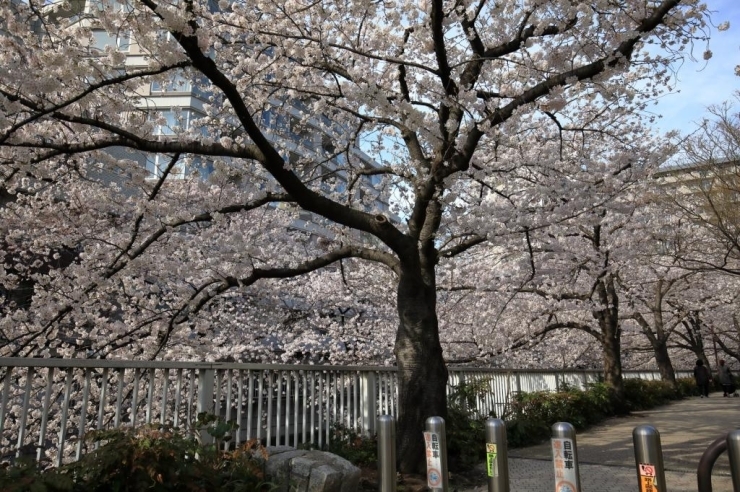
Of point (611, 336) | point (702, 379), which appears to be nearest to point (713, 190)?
point (611, 336)

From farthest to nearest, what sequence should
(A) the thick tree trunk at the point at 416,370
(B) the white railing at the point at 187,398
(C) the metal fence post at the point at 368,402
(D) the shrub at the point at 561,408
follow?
(D) the shrub at the point at 561,408 < (C) the metal fence post at the point at 368,402 < (A) the thick tree trunk at the point at 416,370 < (B) the white railing at the point at 187,398

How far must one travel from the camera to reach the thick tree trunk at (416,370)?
638 cm

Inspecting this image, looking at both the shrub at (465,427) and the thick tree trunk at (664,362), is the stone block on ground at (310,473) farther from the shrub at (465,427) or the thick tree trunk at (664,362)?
the thick tree trunk at (664,362)

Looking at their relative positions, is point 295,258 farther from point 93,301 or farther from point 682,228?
point 682,228

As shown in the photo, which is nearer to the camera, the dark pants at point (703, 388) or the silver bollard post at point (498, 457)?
the silver bollard post at point (498, 457)

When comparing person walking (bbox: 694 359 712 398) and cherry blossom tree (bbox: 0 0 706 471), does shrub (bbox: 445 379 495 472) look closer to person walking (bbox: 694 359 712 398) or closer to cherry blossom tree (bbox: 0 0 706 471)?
cherry blossom tree (bbox: 0 0 706 471)

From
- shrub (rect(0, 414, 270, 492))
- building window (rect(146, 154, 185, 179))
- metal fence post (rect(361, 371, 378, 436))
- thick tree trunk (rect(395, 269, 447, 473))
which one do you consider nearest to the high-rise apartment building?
building window (rect(146, 154, 185, 179))

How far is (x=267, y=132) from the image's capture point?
1035 cm

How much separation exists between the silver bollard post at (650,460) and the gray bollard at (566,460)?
1.11ft

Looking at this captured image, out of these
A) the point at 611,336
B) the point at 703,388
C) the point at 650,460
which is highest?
the point at 611,336

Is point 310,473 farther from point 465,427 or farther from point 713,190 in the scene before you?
point 713,190

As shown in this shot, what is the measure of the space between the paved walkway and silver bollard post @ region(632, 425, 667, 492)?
341 cm

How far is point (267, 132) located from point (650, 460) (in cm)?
900

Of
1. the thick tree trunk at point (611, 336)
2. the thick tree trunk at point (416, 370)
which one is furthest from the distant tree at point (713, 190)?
the thick tree trunk at point (416, 370)
